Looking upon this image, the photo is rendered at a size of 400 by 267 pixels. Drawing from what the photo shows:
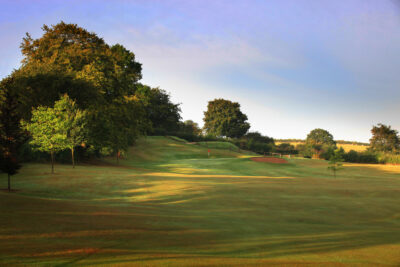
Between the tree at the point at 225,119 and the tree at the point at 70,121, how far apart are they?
3470 inches

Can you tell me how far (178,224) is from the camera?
7.64 metres

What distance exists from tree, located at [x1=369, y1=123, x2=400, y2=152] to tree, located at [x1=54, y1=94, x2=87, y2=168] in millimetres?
70325

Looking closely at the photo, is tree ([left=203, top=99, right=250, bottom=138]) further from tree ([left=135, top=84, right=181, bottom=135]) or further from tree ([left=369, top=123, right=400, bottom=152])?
tree ([left=369, top=123, right=400, bottom=152])

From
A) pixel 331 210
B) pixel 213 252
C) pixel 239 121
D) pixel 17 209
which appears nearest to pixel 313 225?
pixel 331 210

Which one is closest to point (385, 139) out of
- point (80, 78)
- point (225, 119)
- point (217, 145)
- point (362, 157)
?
point (362, 157)

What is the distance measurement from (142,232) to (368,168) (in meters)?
44.1

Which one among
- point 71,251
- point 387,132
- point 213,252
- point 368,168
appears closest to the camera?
point 71,251

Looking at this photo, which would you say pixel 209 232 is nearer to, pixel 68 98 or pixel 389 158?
pixel 68 98

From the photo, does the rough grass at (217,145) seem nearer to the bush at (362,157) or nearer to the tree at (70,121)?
the bush at (362,157)

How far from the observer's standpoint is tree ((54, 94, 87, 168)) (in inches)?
1089

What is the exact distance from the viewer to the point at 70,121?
A: 2816 cm

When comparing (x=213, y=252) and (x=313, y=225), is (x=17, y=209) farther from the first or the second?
(x=313, y=225)

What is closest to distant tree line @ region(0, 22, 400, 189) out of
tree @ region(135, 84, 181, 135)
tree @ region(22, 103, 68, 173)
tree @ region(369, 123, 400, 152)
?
tree @ region(22, 103, 68, 173)

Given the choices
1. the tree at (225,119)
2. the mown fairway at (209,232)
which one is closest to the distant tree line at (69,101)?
the mown fairway at (209,232)
